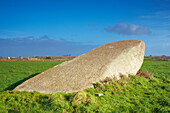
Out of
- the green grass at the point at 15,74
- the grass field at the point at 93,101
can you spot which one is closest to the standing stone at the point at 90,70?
the grass field at the point at 93,101

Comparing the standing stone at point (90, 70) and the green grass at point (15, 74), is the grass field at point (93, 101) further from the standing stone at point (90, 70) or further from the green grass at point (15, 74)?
the green grass at point (15, 74)

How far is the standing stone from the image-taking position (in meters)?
8.76

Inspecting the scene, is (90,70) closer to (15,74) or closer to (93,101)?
(93,101)

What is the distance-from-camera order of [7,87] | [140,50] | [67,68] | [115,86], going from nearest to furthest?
[115,86], [67,68], [7,87], [140,50]

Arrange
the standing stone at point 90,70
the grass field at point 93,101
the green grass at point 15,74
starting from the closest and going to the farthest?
the grass field at point 93,101 < the standing stone at point 90,70 < the green grass at point 15,74

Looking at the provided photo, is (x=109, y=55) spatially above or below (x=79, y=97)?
above

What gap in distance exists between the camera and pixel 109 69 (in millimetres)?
9852

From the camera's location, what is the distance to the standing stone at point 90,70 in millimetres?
8758

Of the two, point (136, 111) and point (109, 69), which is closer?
point (136, 111)

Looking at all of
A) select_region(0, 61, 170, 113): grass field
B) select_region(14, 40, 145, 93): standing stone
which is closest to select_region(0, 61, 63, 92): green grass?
select_region(14, 40, 145, 93): standing stone

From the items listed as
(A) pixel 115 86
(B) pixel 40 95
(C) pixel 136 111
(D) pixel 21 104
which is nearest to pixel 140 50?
(A) pixel 115 86

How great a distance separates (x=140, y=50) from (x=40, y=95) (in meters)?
8.43

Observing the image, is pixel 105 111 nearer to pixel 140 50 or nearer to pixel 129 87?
pixel 129 87

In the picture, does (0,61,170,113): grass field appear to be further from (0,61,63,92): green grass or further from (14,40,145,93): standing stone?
(0,61,63,92): green grass
